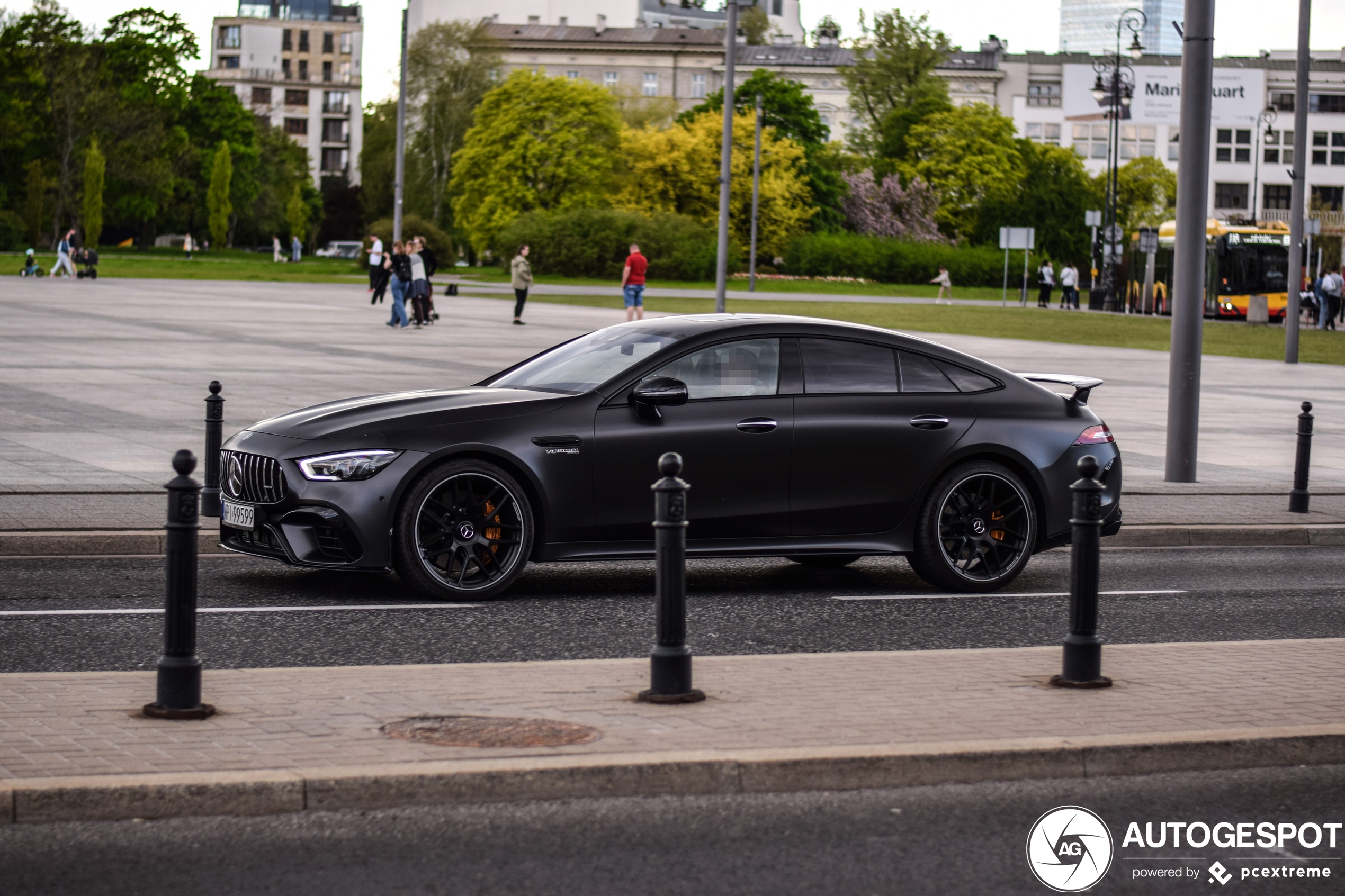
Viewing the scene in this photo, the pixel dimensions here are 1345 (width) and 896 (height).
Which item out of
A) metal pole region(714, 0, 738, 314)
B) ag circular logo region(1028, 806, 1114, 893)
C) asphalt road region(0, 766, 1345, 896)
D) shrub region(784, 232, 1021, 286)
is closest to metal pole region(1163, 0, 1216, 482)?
asphalt road region(0, 766, 1345, 896)

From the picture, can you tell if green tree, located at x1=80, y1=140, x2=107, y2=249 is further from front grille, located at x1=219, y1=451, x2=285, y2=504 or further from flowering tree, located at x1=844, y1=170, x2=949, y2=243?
front grille, located at x1=219, y1=451, x2=285, y2=504

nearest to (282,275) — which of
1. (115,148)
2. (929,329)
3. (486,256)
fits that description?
(115,148)

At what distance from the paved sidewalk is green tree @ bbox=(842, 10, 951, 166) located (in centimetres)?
10883

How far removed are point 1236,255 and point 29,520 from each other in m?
52.4

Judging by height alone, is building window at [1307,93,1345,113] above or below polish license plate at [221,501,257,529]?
above

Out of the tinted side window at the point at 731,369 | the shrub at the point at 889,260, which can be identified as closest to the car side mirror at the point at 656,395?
the tinted side window at the point at 731,369

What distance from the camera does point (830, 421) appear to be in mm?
9281

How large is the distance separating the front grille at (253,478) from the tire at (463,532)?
2.07 feet

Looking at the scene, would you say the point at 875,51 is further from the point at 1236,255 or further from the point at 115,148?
the point at 1236,255

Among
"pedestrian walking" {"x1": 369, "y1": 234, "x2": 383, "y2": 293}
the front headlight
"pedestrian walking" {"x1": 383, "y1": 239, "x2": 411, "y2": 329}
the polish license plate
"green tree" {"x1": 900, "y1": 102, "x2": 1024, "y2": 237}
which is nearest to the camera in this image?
the front headlight

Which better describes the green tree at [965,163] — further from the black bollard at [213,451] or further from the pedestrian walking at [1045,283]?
the black bollard at [213,451]

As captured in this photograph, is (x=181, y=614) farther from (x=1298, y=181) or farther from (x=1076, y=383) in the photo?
(x=1298, y=181)

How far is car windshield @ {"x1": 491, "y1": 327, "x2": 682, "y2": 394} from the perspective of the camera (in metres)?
9.16

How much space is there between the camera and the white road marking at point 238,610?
8180 millimetres
